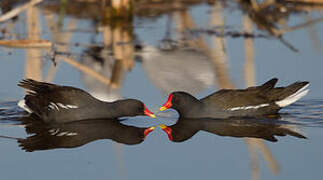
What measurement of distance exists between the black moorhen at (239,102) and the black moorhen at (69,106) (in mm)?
406

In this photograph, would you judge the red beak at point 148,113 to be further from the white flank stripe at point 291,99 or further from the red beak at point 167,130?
the white flank stripe at point 291,99

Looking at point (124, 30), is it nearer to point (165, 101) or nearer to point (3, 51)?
point (3, 51)

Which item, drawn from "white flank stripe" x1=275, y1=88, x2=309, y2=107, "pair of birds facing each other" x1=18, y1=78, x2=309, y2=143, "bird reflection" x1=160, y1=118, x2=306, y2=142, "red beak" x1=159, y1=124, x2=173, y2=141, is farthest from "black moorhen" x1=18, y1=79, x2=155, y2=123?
"white flank stripe" x1=275, y1=88, x2=309, y2=107

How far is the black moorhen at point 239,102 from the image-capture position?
8742mm

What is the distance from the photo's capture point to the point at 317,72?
10562 millimetres

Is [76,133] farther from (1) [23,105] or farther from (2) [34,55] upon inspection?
(2) [34,55]

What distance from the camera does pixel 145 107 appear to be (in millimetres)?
8562

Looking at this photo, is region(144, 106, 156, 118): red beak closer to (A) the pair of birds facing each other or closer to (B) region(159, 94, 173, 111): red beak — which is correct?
(A) the pair of birds facing each other

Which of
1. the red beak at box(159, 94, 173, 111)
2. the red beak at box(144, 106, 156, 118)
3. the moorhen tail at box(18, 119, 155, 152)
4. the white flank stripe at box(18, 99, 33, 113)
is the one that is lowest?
the moorhen tail at box(18, 119, 155, 152)

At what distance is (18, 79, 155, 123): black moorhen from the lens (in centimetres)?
855

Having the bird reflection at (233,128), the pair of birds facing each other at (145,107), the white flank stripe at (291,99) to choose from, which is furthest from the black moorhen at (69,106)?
the white flank stripe at (291,99)

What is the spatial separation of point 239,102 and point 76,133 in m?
1.83

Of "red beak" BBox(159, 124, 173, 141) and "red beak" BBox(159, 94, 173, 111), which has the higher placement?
"red beak" BBox(159, 94, 173, 111)

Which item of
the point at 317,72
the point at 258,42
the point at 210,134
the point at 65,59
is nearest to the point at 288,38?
the point at 258,42
